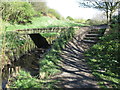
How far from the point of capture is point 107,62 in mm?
5754

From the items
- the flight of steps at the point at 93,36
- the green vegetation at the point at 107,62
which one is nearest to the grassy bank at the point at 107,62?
the green vegetation at the point at 107,62

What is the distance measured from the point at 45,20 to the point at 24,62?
65.7 feet

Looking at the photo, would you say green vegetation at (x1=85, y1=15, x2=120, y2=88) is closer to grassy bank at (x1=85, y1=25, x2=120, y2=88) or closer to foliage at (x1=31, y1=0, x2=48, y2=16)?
grassy bank at (x1=85, y1=25, x2=120, y2=88)

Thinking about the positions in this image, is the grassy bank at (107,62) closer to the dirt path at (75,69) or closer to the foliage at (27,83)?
the dirt path at (75,69)

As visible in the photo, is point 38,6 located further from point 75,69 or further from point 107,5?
point 75,69

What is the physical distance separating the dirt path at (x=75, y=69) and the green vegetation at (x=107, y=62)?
0.99ft

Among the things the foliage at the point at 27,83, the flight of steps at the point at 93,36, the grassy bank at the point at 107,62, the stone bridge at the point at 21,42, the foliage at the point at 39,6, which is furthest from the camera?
the foliage at the point at 39,6

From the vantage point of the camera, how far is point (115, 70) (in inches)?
201

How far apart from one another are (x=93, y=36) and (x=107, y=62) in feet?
14.0

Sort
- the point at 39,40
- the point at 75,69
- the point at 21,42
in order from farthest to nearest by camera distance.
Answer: the point at 39,40 → the point at 21,42 → the point at 75,69

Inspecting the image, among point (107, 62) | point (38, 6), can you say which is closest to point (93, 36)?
point (107, 62)

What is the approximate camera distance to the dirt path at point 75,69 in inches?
167

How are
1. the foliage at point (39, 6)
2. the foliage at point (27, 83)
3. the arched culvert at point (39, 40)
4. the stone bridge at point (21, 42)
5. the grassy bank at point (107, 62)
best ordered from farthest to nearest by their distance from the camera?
the foliage at point (39, 6), the arched culvert at point (39, 40), the stone bridge at point (21, 42), the grassy bank at point (107, 62), the foliage at point (27, 83)

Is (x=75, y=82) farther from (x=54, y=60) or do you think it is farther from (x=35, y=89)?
(x=54, y=60)
